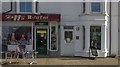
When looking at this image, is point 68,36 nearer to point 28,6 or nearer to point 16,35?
point 28,6

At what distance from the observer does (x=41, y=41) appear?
1348 cm

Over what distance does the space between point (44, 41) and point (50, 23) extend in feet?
4.80

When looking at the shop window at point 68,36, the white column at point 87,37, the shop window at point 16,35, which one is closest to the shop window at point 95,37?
the white column at point 87,37

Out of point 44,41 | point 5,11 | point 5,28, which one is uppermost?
point 5,11

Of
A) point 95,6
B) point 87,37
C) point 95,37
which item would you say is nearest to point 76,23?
point 87,37

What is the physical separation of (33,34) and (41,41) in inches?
31.6

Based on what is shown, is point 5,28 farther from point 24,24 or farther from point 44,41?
point 44,41

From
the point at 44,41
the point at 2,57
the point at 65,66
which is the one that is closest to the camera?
the point at 65,66

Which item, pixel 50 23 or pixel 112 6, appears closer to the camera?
pixel 50 23

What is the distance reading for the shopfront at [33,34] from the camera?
43.0 feet

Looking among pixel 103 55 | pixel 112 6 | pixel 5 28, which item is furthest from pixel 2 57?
pixel 112 6

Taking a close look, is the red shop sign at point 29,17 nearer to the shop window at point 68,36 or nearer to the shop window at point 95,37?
the shop window at point 68,36

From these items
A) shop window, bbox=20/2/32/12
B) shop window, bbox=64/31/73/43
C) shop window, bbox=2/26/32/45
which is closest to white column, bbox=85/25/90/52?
shop window, bbox=64/31/73/43

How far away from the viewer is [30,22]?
1313 centimetres
